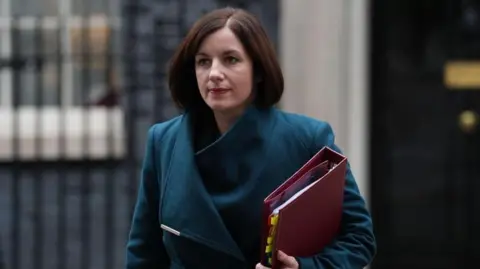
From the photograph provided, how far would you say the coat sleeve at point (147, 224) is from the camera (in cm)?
226

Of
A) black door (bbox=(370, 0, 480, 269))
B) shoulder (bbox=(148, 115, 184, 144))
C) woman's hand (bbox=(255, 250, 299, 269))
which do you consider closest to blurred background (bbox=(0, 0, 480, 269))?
black door (bbox=(370, 0, 480, 269))

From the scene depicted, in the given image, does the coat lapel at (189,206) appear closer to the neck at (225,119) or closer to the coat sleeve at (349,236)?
the neck at (225,119)

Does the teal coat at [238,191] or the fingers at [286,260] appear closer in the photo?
the fingers at [286,260]

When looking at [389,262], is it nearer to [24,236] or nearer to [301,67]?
[301,67]

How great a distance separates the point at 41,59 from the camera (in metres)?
5.34

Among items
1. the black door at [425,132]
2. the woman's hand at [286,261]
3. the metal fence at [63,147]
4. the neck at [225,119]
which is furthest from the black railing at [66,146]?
the woman's hand at [286,261]

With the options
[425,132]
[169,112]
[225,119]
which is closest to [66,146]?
[169,112]

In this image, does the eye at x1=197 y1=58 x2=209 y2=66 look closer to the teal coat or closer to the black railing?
the teal coat

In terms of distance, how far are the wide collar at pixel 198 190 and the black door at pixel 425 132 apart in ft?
10.7

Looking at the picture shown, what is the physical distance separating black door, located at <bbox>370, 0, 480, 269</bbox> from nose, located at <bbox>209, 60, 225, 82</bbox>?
10.9 feet

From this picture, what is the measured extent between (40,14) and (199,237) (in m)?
3.65

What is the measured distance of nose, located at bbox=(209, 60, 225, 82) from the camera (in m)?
2.07

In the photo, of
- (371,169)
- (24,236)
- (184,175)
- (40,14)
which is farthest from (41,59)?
(184,175)

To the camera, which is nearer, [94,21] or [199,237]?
[199,237]
